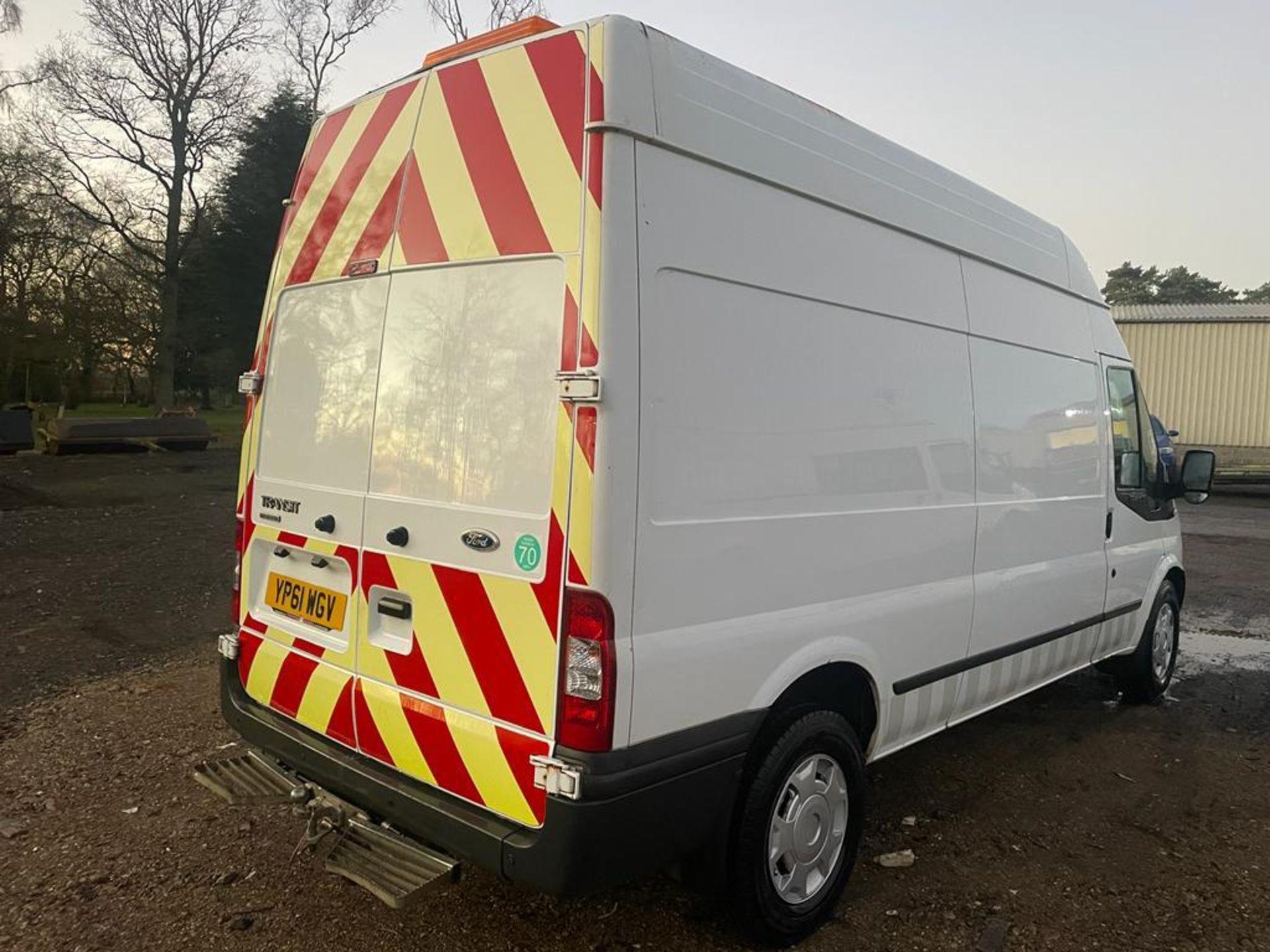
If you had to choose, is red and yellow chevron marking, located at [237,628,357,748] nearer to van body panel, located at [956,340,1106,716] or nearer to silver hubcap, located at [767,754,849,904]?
silver hubcap, located at [767,754,849,904]

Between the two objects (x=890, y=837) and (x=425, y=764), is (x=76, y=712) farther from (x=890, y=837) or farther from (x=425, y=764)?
(x=890, y=837)

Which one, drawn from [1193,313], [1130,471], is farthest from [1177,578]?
[1193,313]

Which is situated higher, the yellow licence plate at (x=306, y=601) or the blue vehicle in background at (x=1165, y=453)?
the blue vehicle in background at (x=1165, y=453)

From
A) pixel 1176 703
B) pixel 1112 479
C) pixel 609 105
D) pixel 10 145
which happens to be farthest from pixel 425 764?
pixel 10 145

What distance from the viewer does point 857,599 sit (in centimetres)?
314

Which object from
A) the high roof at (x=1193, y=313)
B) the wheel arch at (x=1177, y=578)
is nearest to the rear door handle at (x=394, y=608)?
the wheel arch at (x=1177, y=578)

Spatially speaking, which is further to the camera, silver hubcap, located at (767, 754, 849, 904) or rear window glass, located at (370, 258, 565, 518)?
silver hubcap, located at (767, 754, 849, 904)

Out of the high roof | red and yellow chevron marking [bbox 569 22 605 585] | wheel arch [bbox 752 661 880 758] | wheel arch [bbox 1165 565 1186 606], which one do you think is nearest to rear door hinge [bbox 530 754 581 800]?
red and yellow chevron marking [bbox 569 22 605 585]

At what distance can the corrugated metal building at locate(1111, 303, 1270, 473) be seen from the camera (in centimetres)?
2347

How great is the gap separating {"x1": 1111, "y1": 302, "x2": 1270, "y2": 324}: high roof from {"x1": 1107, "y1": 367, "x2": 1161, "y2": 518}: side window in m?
20.1

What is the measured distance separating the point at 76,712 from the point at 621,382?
4089mm

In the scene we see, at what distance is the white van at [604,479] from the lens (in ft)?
7.97

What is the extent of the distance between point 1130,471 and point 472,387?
3.98m

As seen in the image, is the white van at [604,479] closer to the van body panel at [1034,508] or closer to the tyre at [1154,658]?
Answer: the van body panel at [1034,508]
